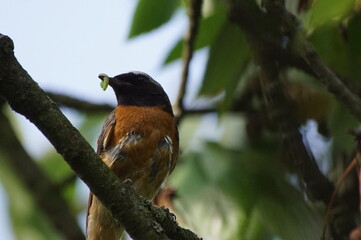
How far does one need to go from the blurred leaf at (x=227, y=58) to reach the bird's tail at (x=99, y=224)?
105 cm

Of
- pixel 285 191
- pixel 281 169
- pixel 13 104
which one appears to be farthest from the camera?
pixel 281 169

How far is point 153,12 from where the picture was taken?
16.3 feet

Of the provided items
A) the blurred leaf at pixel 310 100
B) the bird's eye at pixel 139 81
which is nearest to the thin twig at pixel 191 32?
the bird's eye at pixel 139 81

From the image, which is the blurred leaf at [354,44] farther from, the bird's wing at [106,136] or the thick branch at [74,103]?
the thick branch at [74,103]

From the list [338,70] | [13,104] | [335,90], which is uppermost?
[13,104]

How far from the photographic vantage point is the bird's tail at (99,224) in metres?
5.05

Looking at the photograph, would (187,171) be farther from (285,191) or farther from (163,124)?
(285,191)

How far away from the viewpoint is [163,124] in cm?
510

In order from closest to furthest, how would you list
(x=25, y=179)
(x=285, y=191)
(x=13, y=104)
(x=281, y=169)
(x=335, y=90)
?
(x=13, y=104) < (x=335, y=90) < (x=285, y=191) < (x=281, y=169) < (x=25, y=179)

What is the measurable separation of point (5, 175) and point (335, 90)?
316cm

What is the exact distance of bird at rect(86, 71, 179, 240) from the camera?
16.0 feet

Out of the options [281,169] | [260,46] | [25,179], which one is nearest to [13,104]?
[260,46]

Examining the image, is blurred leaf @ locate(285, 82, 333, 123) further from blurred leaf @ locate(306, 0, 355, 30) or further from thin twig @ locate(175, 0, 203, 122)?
blurred leaf @ locate(306, 0, 355, 30)

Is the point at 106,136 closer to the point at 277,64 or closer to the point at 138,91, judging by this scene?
the point at 138,91
